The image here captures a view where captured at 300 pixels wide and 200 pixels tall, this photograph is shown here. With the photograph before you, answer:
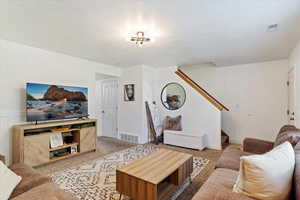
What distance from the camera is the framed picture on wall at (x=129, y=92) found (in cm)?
481

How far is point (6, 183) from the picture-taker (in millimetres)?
1274

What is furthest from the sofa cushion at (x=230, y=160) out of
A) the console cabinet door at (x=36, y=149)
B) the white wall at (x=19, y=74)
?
the white wall at (x=19, y=74)

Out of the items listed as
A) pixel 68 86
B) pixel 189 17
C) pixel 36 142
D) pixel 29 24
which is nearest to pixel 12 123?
pixel 36 142

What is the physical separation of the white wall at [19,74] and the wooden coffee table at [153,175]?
8.16ft

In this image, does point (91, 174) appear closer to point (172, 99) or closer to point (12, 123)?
point (12, 123)

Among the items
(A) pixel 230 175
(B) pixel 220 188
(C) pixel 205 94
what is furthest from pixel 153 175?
(C) pixel 205 94

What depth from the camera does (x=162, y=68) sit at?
503cm

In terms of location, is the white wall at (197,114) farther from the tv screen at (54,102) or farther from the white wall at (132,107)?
the tv screen at (54,102)

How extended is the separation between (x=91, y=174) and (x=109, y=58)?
2.71m

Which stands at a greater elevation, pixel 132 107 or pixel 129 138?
pixel 132 107

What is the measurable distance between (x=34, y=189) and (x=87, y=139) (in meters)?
2.44

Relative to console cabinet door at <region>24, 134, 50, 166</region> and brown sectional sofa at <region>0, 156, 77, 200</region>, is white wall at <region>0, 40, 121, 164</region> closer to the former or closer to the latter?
console cabinet door at <region>24, 134, 50, 166</region>

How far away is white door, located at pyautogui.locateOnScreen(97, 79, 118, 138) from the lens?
5.36 meters

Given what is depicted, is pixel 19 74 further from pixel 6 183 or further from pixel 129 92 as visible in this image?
pixel 129 92
